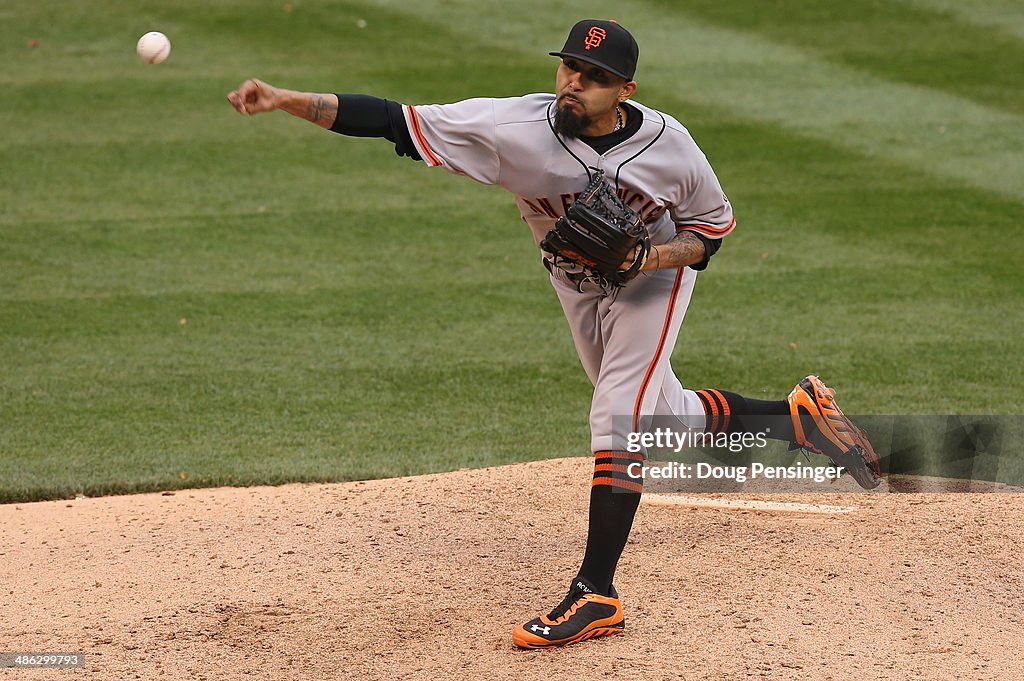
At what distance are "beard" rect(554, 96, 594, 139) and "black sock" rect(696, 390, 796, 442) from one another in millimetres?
1307

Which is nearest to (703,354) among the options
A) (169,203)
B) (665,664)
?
(665,664)

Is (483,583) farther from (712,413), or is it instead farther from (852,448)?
(852,448)

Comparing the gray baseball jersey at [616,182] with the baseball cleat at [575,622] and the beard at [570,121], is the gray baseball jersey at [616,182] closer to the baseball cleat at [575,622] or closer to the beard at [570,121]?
the beard at [570,121]

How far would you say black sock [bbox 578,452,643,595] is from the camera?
3.95 metres

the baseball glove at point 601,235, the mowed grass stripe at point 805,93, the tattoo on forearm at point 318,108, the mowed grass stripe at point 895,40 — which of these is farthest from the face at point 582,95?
the mowed grass stripe at point 895,40

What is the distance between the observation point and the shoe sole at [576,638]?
12.5 feet

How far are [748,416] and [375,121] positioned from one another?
1.88 metres

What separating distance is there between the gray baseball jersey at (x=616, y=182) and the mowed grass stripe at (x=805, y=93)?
18.2 feet

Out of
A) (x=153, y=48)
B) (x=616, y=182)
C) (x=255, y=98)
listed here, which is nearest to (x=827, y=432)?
(x=616, y=182)

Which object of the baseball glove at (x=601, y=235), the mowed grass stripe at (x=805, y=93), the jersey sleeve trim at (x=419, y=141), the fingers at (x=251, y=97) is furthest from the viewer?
the mowed grass stripe at (x=805, y=93)

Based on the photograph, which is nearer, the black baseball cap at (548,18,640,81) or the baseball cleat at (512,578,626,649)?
the baseball cleat at (512,578,626,649)

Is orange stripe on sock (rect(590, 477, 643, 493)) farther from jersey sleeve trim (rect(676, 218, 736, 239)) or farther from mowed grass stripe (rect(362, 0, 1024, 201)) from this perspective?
mowed grass stripe (rect(362, 0, 1024, 201))

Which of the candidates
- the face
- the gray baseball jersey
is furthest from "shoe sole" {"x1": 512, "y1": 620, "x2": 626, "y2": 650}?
the face

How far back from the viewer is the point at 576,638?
384 centimetres
